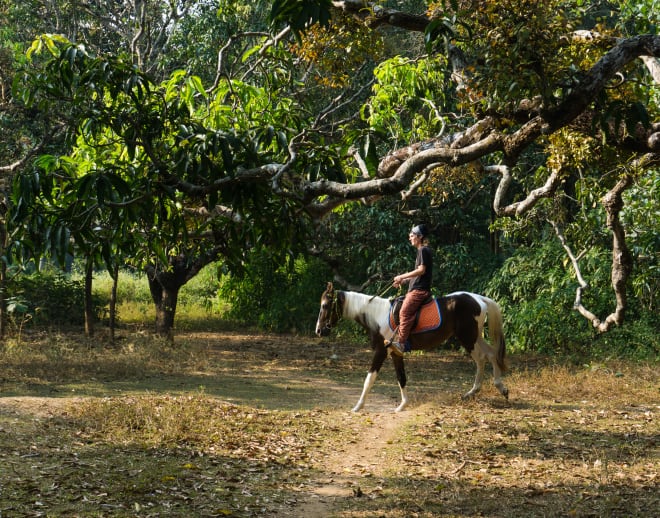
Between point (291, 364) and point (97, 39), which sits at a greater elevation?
point (97, 39)

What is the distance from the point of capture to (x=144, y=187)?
18.8 ft

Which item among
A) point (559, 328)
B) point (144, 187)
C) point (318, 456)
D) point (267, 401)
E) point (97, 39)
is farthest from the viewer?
point (97, 39)

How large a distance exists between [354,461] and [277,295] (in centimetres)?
1567

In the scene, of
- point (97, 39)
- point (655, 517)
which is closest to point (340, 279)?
point (97, 39)

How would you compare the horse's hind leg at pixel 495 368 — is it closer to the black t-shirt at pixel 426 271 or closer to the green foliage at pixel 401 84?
the black t-shirt at pixel 426 271

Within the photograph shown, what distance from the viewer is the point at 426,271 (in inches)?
423

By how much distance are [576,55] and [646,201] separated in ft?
11.7

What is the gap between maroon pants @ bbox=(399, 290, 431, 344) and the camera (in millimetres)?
11078

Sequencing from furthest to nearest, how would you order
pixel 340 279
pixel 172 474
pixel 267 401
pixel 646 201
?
pixel 340 279 → pixel 267 401 → pixel 646 201 → pixel 172 474

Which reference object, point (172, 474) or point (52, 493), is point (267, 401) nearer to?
point (172, 474)

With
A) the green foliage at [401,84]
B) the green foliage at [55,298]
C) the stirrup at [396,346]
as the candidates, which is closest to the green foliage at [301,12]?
the green foliage at [401,84]

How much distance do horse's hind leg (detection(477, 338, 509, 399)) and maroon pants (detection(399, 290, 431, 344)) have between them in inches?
57.7

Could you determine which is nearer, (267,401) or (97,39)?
(267,401)

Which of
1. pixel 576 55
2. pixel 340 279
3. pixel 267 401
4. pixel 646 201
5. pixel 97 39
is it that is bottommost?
pixel 267 401
